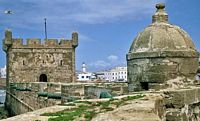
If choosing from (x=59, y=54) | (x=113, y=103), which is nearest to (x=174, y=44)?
(x=113, y=103)

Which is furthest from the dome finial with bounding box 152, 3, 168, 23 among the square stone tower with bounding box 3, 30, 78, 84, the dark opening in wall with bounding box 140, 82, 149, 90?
the square stone tower with bounding box 3, 30, 78, 84

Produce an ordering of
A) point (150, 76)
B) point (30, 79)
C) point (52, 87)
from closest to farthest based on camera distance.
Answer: point (150, 76)
point (52, 87)
point (30, 79)

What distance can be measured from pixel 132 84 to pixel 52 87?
9.06 meters

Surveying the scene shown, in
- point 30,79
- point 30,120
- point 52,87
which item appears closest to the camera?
point 30,120

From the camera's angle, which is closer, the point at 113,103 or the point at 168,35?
the point at 113,103

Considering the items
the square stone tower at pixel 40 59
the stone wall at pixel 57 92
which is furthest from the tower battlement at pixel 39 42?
the stone wall at pixel 57 92

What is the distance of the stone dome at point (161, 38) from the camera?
27.2 feet

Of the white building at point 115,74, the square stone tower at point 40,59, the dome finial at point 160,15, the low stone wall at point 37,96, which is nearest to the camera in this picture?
the dome finial at point 160,15

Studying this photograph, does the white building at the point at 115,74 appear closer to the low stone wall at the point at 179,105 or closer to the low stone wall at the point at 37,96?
the low stone wall at the point at 37,96

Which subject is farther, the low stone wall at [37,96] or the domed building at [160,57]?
the low stone wall at [37,96]

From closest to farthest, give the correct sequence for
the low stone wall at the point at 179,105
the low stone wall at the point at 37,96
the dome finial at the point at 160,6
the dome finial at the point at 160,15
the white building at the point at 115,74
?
the low stone wall at the point at 179,105 < the dome finial at the point at 160,15 < the dome finial at the point at 160,6 < the low stone wall at the point at 37,96 < the white building at the point at 115,74

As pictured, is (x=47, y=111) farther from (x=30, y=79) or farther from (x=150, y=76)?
(x=30, y=79)

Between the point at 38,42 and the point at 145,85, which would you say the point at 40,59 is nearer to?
the point at 38,42

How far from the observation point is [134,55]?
853 centimetres
